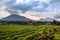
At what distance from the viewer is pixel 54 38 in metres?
26.4

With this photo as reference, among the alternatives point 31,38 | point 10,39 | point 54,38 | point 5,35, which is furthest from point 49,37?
point 5,35

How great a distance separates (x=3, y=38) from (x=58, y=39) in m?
10.0

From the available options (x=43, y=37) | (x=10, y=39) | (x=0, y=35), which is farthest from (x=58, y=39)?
(x=0, y=35)

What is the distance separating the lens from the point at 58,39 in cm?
2675

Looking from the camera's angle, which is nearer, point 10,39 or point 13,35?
point 10,39

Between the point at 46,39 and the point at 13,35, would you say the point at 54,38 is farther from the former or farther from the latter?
the point at 13,35

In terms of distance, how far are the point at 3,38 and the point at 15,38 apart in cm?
230

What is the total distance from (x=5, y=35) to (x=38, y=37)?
716 centimetres

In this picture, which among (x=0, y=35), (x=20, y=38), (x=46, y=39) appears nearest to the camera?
(x=46, y=39)

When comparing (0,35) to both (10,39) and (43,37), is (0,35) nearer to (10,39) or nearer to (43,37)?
(10,39)

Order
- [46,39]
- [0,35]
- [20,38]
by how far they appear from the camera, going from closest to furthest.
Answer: [46,39]
[20,38]
[0,35]

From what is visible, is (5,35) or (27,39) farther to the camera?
(5,35)

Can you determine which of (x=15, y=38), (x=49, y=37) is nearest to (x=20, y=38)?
(x=15, y=38)

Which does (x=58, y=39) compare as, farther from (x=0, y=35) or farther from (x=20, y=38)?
(x=0, y=35)
